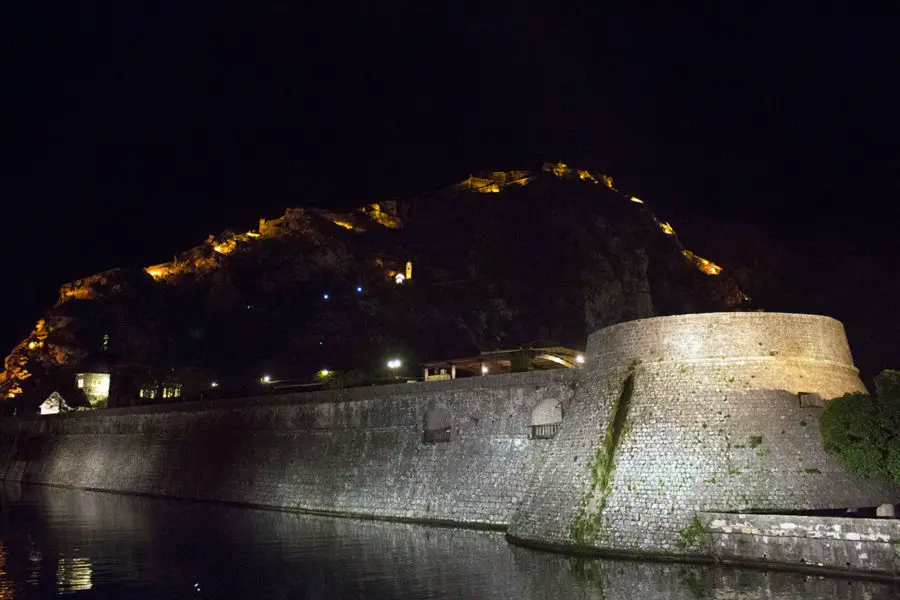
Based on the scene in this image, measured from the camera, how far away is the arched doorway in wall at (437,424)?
29000 millimetres

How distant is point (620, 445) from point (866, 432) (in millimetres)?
6330

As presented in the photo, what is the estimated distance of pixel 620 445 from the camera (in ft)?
69.7

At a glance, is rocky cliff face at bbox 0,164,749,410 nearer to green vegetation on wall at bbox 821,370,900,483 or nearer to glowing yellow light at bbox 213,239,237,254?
glowing yellow light at bbox 213,239,237,254

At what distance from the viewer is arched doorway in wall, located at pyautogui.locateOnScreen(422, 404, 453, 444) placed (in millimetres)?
29000

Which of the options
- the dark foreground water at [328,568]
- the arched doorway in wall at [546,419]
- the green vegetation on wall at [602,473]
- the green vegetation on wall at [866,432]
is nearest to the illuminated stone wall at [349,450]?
the arched doorway in wall at [546,419]

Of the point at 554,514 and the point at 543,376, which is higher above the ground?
the point at 543,376

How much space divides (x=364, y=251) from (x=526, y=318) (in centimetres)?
2805

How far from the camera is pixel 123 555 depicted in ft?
75.0

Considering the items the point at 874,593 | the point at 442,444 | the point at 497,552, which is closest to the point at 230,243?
the point at 442,444

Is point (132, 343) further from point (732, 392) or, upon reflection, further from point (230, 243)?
point (732, 392)

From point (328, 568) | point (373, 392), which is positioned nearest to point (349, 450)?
point (373, 392)

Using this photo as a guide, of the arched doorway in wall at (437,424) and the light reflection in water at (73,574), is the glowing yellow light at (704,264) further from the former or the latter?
the light reflection in water at (73,574)

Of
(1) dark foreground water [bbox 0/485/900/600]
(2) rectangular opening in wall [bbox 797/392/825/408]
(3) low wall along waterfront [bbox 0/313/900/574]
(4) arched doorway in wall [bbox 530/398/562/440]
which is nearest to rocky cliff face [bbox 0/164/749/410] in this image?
(3) low wall along waterfront [bbox 0/313/900/574]

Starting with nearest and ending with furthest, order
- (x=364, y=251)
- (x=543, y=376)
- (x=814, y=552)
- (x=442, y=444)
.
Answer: (x=814, y=552) → (x=543, y=376) → (x=442, y=444) → (x=364, y=251)
